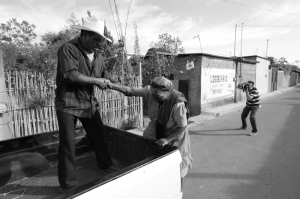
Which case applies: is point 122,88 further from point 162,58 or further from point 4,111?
point 162,58

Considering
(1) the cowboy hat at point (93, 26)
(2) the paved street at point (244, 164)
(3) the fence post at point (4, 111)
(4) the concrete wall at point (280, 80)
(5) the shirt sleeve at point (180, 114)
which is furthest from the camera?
(4) the concrete wall at point (280, 80)

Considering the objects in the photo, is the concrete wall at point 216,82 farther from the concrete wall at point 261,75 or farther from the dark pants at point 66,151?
the dark pants at point 66,151

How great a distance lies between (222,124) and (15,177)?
652 cm

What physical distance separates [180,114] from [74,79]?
1162 millimetres

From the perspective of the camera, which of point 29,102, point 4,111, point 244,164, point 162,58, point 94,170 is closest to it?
point 94,170

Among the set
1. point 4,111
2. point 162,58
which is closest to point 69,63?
point 4,111

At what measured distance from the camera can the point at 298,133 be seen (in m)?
5.85

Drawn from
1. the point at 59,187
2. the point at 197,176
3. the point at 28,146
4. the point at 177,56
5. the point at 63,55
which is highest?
the point at 177,56

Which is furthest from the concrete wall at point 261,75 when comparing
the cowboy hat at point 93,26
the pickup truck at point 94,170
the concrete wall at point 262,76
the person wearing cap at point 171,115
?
the cowboy hat at point 93,26

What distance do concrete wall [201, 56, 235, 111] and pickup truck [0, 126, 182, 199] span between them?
25.1ft

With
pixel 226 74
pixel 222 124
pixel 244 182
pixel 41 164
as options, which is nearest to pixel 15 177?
pixel 41 164

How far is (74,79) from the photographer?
182cm

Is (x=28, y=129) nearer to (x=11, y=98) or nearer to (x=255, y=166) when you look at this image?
(x=11, y=98)

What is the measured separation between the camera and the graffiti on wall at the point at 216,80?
31.4 ft
